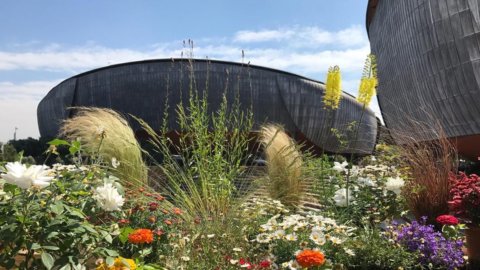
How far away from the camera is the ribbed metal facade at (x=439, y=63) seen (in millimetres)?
12836

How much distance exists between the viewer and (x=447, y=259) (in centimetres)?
332

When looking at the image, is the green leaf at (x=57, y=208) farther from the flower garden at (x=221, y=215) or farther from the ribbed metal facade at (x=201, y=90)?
the ribbed metal facade at (x=201, y=90)

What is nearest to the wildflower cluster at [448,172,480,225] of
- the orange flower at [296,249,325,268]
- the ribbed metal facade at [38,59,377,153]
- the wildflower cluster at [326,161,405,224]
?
the wildflower cluster at [326,161,405,224]

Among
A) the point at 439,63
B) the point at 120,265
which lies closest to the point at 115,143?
the point at 120,265

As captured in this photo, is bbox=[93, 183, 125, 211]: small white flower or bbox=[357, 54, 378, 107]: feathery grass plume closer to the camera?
bbox=[93, 183, 125, 211]: small white flower

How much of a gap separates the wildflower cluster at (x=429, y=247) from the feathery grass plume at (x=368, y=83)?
1.40m

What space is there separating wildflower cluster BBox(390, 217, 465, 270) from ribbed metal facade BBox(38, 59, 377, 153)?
3212 centimetres

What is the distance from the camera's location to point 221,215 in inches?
150

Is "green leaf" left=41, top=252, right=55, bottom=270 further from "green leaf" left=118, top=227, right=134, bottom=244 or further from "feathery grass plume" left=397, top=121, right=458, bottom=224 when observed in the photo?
"feathery grass plume" left=397, top=121, right=458, bottom=224

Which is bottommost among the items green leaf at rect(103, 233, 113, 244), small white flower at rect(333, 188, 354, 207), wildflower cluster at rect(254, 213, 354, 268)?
wildflower cluster at rect(254, 213, 354, 268)

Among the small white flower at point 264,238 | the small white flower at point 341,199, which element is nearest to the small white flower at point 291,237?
the small white flower at point 264,238

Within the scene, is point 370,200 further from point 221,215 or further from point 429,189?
point 221,215

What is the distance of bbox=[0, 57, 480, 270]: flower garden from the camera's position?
7.38ft

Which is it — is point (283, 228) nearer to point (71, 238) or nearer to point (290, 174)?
point (71, 238)
